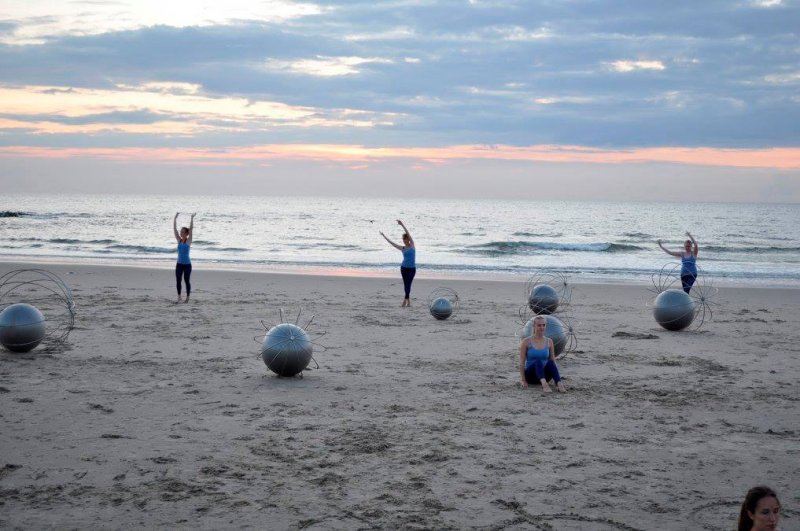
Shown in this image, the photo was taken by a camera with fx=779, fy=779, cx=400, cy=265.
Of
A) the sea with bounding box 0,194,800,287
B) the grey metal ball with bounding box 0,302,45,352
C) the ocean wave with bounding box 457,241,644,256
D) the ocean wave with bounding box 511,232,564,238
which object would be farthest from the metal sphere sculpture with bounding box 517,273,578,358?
the ocean wave with bounding box 511,232,564,238

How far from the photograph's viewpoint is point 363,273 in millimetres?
33906

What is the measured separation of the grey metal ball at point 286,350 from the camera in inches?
440

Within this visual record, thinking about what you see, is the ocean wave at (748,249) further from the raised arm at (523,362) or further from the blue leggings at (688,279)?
the raised arm at (523,362)

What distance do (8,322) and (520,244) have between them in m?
47.2

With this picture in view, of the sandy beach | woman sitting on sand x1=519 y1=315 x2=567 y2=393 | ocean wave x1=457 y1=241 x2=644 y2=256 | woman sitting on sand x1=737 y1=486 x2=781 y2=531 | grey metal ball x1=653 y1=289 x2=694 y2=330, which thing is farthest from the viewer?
ocean wave x1=457 y1=241 x2=644 y2=256

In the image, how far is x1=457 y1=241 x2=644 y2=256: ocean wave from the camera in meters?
53.0

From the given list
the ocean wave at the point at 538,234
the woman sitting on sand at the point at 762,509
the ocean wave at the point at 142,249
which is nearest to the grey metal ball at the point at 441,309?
the woman sitting on sand at the point at 762,509

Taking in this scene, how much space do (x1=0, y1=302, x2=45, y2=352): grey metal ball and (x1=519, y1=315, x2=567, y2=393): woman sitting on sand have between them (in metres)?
7.75

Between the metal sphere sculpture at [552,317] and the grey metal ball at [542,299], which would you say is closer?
the metal sphere sculpture at [552,317]

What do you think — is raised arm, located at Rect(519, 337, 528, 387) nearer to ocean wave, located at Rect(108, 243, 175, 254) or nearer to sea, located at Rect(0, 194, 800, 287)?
sea, located at Rect(0, 194, 800, 287)

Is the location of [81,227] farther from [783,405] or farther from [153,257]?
[783,405]

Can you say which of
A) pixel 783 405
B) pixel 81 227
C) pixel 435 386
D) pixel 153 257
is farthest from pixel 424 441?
pixel 81 227

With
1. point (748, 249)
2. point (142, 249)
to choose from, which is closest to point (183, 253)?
point (142, 249)

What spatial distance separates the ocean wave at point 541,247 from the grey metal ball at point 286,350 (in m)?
40.8
